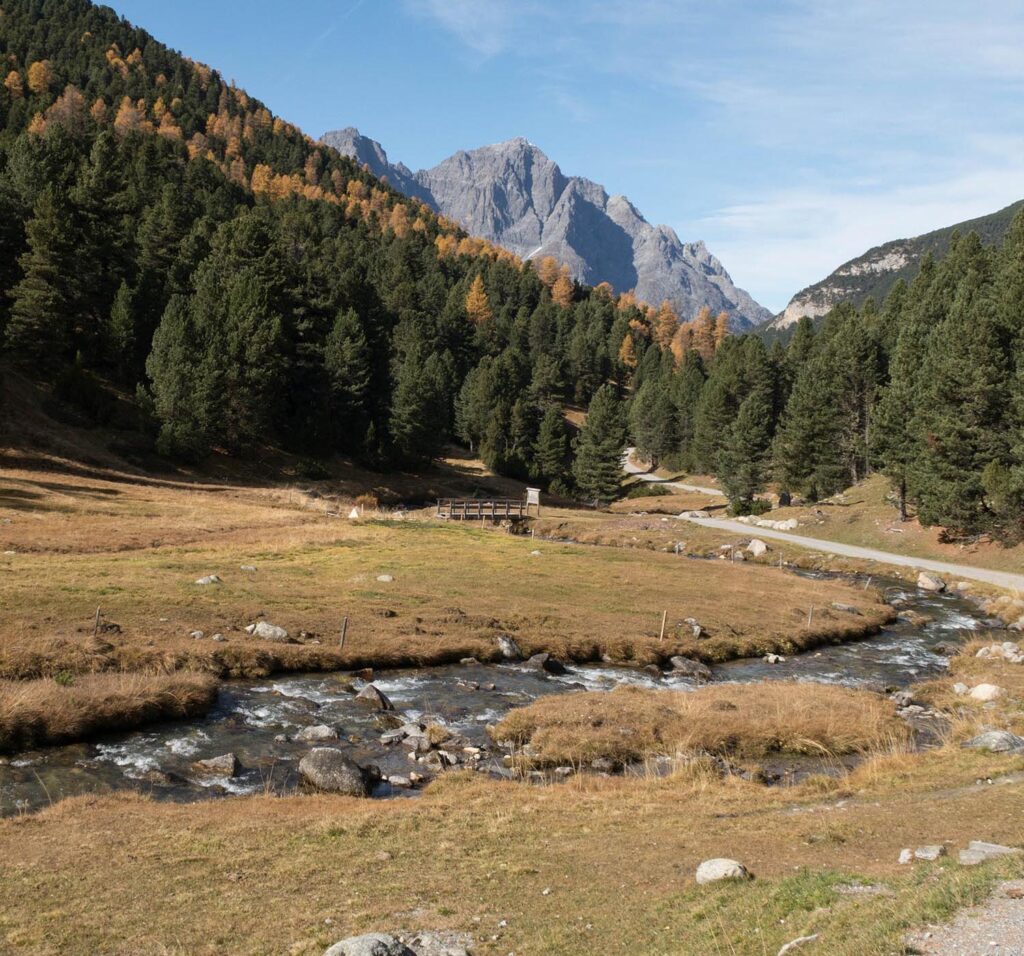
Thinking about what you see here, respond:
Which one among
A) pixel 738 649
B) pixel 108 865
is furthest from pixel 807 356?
pixel 108 865

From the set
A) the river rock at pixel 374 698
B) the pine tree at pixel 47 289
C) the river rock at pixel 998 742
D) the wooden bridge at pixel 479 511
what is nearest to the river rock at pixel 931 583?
the river rock at pixel 998 742

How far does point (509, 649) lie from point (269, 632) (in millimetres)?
9751

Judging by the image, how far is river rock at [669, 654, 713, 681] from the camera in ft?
100

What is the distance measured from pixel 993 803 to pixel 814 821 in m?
3.46

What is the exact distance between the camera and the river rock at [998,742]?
64.2 feet

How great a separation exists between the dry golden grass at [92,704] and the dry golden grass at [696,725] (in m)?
9.72

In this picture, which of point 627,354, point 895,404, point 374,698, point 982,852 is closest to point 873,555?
point 895,404

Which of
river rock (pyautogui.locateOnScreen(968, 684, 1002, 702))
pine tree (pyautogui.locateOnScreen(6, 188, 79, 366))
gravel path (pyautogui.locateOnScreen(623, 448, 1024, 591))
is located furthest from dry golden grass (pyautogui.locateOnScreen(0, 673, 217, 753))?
pine tree (pyautogui.locateOnScreen(6, 188, 79, 366))

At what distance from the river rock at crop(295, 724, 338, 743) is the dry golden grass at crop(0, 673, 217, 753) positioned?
370cm

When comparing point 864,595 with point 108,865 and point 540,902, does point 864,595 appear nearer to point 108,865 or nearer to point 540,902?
point 540,902

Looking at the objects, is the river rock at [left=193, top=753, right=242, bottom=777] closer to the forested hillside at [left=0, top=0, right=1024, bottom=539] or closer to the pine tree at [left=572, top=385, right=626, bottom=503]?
the forested hillside at [left=0, top=0, right=1024, bottom=539]

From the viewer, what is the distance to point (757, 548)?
65125 mm

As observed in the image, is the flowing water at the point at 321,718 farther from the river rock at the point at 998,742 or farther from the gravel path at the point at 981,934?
the gravel path at the point at 981,934

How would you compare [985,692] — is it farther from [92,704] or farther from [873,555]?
[873,555]
